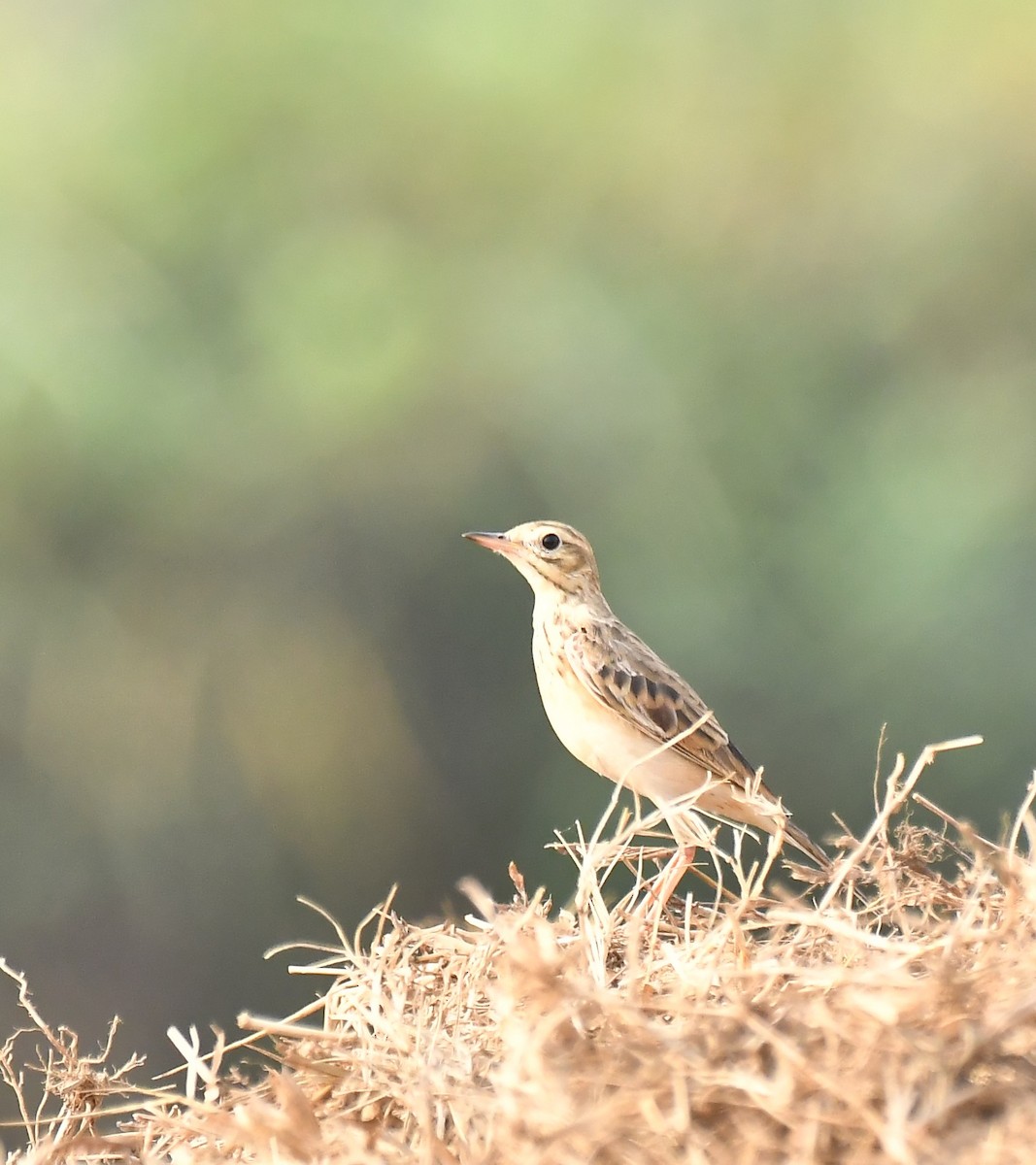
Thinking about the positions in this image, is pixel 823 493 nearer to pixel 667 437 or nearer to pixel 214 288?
pixel 667 437

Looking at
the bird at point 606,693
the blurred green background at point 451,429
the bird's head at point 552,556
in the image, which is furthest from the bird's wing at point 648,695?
the blurred green background at point 451,429

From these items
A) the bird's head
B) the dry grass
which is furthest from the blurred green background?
the dry grass

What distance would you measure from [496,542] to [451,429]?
7.30 meters

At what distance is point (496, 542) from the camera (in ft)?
17.2

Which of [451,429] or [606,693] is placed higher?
[606,693]

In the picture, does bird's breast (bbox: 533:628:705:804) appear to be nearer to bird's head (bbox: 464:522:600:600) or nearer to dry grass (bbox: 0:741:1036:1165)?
bird's head (bbox: 464:522:600:600)

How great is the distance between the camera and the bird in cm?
493

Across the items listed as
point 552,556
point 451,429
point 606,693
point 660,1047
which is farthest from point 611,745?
point 451,429

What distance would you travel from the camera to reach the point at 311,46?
14.3 m

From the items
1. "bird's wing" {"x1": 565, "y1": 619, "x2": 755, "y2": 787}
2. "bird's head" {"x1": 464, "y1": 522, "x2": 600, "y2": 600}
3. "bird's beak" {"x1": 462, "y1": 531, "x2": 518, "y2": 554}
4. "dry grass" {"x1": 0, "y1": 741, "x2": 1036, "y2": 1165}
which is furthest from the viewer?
"bird's head" {"x1": 464, "y1": 522, "x2": 600, "y2": 600}

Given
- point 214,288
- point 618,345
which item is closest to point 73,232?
point 214,288

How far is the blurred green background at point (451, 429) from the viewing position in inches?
435

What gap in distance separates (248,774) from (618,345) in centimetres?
426

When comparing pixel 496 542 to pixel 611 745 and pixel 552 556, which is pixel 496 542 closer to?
pixel 552 556
